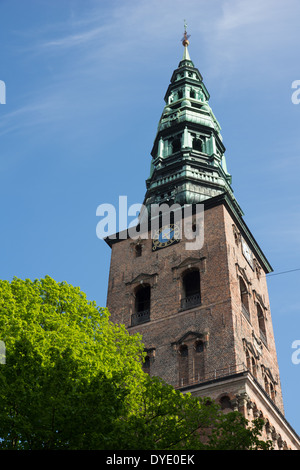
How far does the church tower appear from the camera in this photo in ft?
88.1

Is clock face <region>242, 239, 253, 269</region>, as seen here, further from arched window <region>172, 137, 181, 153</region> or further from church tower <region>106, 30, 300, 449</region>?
arched window <region>172, 137, 181, 153</region>

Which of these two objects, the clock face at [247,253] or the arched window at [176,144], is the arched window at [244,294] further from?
the arched window at [176,144]

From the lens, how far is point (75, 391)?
15.2 metres

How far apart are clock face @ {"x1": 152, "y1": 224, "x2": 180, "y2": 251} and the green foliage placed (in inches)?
529

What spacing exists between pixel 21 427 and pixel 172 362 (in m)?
14.1

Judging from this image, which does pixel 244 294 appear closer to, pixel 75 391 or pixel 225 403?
pixel 225 403

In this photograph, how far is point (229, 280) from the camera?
98.0 ft

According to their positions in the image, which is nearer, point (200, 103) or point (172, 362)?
point (172, 362)

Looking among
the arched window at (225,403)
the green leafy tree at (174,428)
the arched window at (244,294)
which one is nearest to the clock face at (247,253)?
the arched window at (244,294)

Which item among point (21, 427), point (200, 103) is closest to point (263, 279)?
point (200, 103)

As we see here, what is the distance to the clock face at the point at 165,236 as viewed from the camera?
33594 mm

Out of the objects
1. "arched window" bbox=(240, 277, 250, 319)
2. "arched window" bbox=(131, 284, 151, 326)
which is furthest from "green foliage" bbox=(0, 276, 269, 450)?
"arched window" bbox=(240, 277, 250, 319)

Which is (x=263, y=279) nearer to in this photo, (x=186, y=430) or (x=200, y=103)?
(x=200, y=103)
